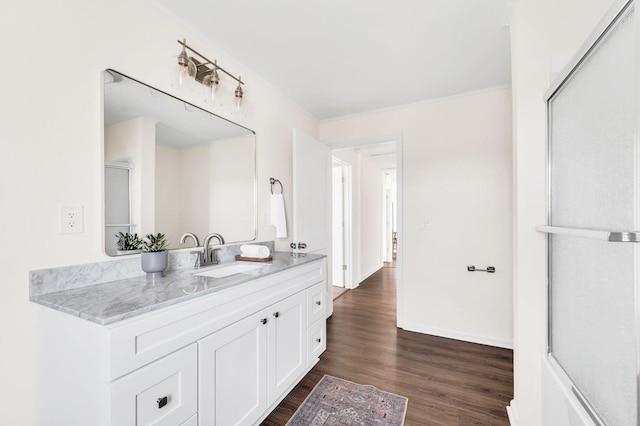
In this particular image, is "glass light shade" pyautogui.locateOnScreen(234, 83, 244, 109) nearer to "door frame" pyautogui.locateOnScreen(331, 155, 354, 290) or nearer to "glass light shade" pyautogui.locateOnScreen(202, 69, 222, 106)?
"glass light shade" pyautogui.locateOnScreen(202, 69, 222, 106)

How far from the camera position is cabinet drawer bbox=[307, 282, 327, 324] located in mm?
1997

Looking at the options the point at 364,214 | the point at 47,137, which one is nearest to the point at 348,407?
the point at 47,137

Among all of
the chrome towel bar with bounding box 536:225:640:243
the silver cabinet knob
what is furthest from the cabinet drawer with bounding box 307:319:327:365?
the chrome towel bar with bounding box 536:225:640:243

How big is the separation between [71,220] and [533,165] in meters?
2.23

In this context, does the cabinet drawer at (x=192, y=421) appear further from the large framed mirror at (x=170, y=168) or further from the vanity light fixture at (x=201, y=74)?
the vanity light fixture at (x=201, y=74)

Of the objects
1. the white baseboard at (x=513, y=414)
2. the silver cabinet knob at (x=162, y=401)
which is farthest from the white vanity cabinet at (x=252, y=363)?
the white baseboard at (x=513, y=414)

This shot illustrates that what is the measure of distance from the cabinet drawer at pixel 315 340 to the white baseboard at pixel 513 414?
4.14 feet

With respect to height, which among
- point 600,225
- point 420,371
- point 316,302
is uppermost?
point 600,225

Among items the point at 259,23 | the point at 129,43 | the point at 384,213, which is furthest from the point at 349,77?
the point at 384,213

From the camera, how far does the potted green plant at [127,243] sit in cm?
133

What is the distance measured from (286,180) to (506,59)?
2079 millimetres

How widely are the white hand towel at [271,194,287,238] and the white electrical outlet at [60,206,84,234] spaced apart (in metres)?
1.40

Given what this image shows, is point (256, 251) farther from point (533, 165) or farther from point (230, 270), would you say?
point (533, 165)

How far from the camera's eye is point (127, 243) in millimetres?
1364
